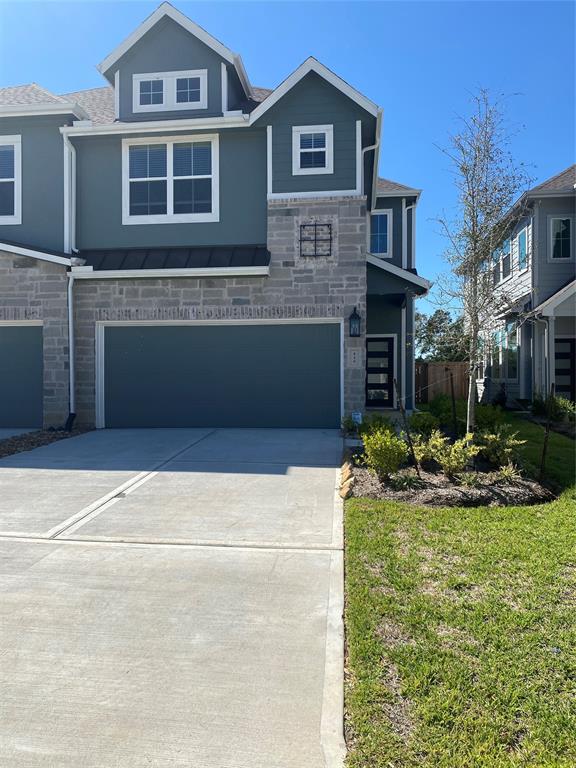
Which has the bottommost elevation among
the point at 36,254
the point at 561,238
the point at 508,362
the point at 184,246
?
the point at 508,362

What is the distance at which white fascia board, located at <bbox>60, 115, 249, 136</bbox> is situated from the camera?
38.1ft

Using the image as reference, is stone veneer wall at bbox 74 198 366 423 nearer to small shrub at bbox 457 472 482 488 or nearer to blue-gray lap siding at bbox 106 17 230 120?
blue-gray lap siding at bbox 106 17 230 120

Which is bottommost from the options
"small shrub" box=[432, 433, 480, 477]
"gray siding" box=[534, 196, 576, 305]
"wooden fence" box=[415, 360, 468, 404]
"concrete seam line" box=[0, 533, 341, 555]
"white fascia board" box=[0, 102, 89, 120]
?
"concrete seam line" box=[0, 533, 341, 555]

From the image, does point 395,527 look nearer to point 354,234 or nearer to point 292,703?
point 292,703

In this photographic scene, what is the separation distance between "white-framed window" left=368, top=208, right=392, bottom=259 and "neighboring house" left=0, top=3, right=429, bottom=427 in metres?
4.21

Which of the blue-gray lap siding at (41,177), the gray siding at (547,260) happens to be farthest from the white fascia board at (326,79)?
the gray siding at (547,260)

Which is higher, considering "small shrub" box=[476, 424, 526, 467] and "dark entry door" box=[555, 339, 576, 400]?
"dark entry door" box=[555, 339, 576, 400]

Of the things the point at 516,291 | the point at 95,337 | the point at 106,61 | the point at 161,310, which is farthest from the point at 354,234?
the point at 516,291

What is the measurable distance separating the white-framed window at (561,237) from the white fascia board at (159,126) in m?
9.50

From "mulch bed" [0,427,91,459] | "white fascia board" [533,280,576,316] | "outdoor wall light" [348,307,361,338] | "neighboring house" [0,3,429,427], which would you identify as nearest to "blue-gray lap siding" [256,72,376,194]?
"neighboring house" [0,3,429,427]

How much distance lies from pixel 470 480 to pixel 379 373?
9.23 metres

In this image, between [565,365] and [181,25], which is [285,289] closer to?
[181,25]

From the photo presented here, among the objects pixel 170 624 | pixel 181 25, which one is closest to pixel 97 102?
pixel 181 25

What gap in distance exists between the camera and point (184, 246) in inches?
479
